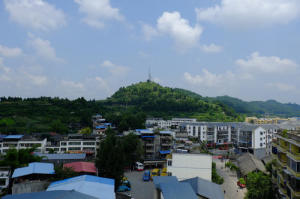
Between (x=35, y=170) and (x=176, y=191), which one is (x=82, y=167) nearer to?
(x=35, y=170)

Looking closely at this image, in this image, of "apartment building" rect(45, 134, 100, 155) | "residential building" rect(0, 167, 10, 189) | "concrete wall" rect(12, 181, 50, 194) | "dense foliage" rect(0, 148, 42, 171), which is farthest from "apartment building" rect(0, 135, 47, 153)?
"concrete wall" rect(12, 181, 50, 194)

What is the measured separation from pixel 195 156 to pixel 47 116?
3792 centimetres

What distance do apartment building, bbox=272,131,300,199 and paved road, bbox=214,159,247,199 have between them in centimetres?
310

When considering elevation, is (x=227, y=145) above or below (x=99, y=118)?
below

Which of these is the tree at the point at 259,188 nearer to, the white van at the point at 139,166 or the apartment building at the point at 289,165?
the apartment building at the point at 289,165

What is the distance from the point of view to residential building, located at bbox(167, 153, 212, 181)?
52.0 ft

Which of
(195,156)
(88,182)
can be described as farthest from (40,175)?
(195,156)

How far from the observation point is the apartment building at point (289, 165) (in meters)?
10.9

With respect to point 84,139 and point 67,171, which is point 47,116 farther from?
point 67,171

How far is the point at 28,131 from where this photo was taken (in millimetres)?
36000

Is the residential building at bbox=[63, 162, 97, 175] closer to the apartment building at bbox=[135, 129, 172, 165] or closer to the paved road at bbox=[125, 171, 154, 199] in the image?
the paved road at bbox=[125, 171, 154, 199]

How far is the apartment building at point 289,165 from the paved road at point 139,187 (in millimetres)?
7664

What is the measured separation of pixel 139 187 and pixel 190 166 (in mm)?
4113

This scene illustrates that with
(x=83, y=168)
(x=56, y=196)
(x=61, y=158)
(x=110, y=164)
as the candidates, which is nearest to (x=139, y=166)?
(x=61, y=158)
